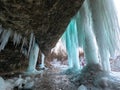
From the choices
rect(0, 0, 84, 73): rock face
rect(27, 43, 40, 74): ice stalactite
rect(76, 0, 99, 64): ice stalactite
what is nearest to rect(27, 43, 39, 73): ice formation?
rect(27, 43, 40, 74): ice stalactite

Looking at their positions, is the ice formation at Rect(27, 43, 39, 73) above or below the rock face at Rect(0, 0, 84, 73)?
below

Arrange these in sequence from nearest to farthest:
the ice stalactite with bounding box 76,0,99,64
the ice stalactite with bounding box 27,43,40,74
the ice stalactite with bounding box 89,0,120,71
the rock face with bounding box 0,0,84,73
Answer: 1. the rock face with bounding box 0,0,84,73
2. the ice stalactite with bounding box 89,0,120,71
3. the ice stalactite with bounding box 76,0,99,64
4. the ice stalactite with bounding box 27,43,40,74

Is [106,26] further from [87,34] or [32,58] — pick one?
[32,58]

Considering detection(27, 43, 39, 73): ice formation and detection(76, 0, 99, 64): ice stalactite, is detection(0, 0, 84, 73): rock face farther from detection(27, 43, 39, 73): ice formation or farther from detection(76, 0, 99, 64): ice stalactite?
detection(27, 43, 39, 73): ice formation

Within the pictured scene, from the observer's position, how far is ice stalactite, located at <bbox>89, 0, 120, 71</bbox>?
383 centimetres

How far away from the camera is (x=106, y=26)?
3.89 meters

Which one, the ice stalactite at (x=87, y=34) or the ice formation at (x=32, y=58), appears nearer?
the ice stalactite at (x=87, y=34)

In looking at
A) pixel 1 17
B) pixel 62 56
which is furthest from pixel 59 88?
pixel 62 56

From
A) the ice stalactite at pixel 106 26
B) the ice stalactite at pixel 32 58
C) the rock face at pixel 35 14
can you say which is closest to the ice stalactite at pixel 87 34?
the ice stalactite at pixel 106 26

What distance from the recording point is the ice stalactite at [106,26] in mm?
3830

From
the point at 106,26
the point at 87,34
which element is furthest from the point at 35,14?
the point at 87,34

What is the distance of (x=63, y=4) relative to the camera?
2789mm

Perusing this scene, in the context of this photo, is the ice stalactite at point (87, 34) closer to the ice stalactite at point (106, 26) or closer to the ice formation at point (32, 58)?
the ice stalactite at point (106, 26)

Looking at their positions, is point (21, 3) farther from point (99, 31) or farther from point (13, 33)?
point (99, 31)
